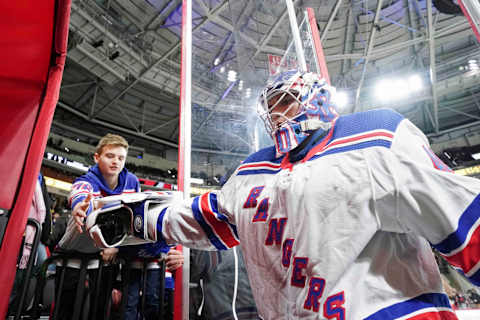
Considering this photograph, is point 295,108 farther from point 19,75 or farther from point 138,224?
point 19,75

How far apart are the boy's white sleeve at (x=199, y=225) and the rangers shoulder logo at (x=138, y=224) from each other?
0.23ft

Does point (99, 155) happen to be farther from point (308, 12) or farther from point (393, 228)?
point (308, 12)

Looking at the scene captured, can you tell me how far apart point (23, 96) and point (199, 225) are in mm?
754

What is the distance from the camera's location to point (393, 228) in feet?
2.38

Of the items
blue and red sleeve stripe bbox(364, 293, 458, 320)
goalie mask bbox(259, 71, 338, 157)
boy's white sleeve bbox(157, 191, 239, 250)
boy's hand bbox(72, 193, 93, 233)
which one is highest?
goalie mask bbox(259, 71, 338, 157)

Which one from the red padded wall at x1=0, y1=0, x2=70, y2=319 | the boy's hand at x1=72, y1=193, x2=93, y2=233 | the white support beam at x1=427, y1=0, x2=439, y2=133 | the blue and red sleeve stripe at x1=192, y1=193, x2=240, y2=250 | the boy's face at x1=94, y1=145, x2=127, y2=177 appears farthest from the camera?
the white support beam at x1=427, y1=0, x2=439, y2=133

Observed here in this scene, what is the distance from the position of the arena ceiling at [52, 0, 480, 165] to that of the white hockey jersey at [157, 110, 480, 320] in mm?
1991

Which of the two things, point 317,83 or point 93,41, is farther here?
point 93,41

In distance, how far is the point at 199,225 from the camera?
111cm

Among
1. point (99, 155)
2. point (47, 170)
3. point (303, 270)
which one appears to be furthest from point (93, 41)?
point (303, 270)

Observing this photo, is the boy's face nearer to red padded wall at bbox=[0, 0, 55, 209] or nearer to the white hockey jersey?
red padded wall at bbox=[0, 0, 55, 209]

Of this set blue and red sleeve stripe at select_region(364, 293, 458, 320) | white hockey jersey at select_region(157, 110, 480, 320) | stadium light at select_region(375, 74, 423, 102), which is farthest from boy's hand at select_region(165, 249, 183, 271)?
stadium light at select_region(375, 74, 423, 102)

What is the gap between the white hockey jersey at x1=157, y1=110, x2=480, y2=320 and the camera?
65 centimetres

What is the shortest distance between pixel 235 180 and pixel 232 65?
1.80m
